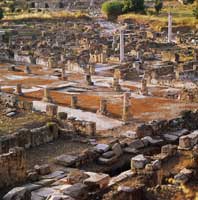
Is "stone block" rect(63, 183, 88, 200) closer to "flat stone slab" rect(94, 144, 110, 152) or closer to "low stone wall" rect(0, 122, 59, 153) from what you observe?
"flat stone slab" rect(94, 144, 110, 152)

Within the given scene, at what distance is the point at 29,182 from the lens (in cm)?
1980

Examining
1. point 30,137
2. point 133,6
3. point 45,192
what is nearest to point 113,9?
point 133,6

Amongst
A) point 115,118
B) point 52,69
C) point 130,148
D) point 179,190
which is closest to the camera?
point 179,190

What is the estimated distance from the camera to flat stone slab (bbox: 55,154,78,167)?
72.7ft

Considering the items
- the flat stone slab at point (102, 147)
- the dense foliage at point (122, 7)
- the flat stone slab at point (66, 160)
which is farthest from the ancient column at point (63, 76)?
the dense foliage at point (122, 7)

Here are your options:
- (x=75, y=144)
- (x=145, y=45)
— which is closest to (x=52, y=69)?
(x=145, y=45)

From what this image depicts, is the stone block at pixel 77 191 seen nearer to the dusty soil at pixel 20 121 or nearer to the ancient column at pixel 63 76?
the dusty soil at pixel 20 121

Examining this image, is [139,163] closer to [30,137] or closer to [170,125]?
[30,137]

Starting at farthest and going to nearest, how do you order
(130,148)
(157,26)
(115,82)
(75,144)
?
(157,26)
(115,82)
(75,144)
(130,148)

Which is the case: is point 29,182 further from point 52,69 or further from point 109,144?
point 52,69

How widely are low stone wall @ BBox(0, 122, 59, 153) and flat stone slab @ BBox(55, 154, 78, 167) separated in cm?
259

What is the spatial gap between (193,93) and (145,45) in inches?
940

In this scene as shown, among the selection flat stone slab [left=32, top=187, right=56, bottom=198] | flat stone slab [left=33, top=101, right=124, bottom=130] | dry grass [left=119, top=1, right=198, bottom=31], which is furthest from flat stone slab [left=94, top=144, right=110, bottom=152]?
dry grass [left=119, top=1, right=198, bottom=31]

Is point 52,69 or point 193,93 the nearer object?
point 193,93
